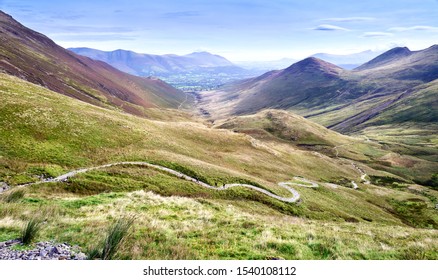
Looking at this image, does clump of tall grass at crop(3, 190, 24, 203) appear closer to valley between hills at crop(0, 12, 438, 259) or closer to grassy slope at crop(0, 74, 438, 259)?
valley between hills at crop(0, 12, 438, 259)

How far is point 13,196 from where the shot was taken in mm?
23656

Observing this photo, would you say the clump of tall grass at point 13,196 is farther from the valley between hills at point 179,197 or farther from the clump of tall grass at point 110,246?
the clump of tall grass at point 110,246

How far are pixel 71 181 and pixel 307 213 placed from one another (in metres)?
37.8

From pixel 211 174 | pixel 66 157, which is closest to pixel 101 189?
pixel 66 157

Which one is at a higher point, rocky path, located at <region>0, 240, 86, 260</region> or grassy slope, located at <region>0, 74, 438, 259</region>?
rocky path, located at <region>0, 240, 86, 260</region>

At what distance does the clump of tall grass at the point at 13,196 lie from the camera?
22.5 meters

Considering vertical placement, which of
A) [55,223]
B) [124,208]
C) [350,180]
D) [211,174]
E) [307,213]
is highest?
[55,223]

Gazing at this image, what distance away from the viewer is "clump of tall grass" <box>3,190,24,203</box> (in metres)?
22.5

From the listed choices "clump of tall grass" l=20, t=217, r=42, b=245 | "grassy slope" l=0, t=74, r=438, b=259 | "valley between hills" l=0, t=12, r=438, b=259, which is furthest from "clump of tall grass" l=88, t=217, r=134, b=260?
"clump of tall grass" l=20, t=217, r=42, b=245

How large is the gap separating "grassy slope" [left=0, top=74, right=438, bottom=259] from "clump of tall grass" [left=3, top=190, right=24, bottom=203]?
2.24 feet

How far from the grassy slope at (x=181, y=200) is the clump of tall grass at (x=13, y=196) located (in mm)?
683
